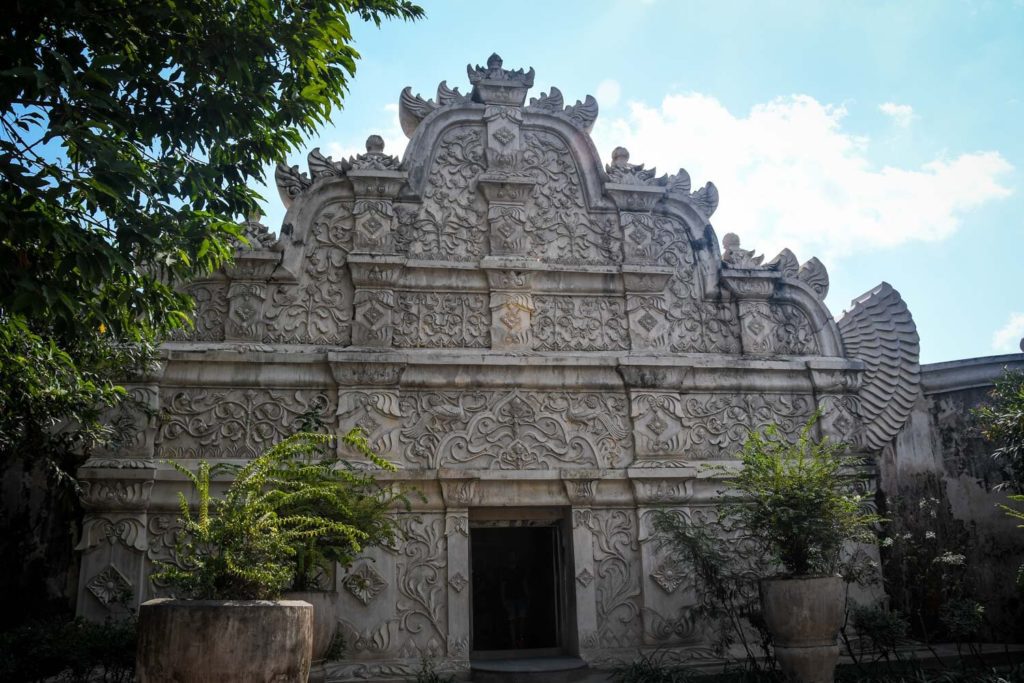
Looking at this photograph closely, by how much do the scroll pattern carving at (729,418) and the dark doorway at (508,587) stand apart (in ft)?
7.69

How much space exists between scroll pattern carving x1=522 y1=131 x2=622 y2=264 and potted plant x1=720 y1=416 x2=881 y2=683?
342cm

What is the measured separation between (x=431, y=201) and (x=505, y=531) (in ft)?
14.4

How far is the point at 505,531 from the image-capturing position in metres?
10.4

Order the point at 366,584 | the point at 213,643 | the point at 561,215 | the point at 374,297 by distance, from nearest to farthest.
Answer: the point at 213,643
the point at 366,584
the point at 374,297
the point at 561,215

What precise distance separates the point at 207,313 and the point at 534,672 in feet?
16.3

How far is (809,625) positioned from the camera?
6.39m

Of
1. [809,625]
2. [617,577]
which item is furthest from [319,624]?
[809,625]

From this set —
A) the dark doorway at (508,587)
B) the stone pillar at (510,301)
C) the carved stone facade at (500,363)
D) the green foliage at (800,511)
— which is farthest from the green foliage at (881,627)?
the stone pillar at (510,301)

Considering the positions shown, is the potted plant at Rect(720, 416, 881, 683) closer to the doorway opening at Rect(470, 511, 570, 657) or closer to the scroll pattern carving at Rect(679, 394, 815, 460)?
the scroll pattern carving at Rect(679, 394, 815, 460)

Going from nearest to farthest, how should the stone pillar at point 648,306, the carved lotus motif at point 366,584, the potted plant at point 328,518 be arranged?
the potted plant at point 328,518
the carved lotus motif at point 366,584
the stone pillar at point 648,306

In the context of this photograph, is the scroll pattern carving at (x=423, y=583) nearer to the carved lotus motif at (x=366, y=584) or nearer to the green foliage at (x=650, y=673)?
the carved lotus motif at (x=366, y=584)

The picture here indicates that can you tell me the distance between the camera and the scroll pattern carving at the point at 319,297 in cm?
855

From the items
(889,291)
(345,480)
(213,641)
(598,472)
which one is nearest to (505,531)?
(598,472)

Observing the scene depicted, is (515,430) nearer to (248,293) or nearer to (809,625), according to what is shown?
(248,293)
